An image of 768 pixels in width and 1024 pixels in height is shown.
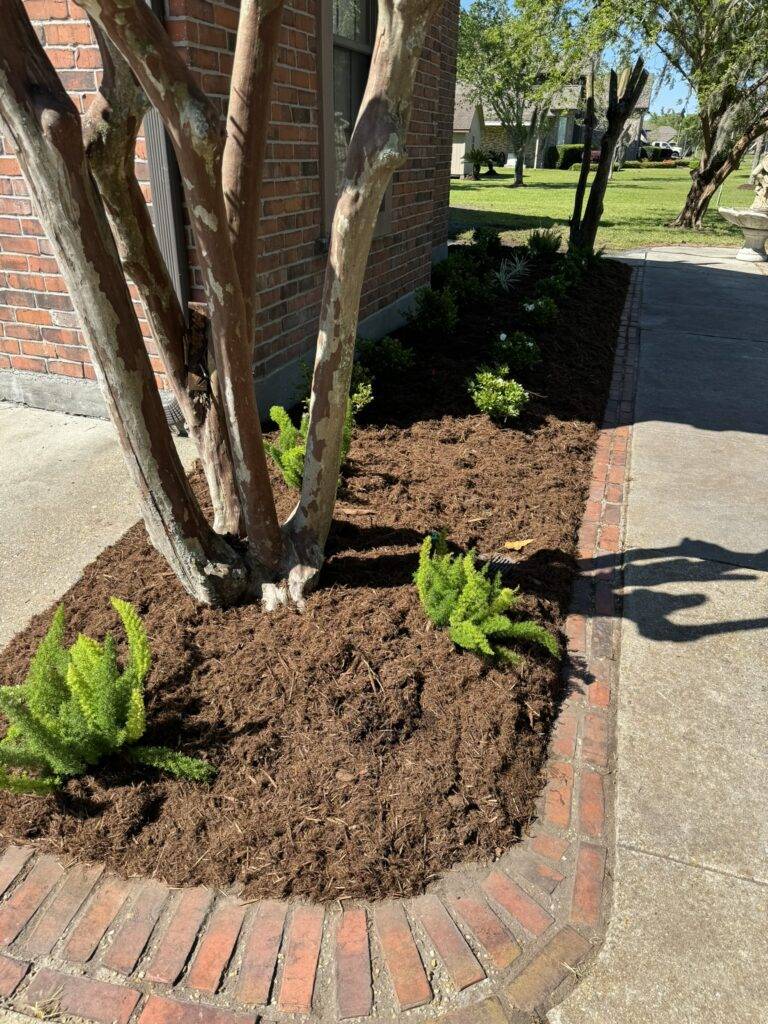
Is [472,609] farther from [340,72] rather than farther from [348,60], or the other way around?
[348,60]

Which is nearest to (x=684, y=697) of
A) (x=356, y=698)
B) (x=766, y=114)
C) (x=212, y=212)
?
(x=356, y=698)

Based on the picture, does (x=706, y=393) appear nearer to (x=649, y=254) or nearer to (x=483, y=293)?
(x=483, y=293)

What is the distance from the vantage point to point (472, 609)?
2656 millimetres

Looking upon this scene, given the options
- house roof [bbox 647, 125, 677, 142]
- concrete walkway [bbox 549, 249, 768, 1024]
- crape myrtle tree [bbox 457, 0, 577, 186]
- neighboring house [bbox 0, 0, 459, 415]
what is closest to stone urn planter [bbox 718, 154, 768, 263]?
concrete walkway [bbox 549, 249, 768, 1024]

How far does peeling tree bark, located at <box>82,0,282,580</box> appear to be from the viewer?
6.26 feet

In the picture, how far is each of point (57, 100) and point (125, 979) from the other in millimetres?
2321

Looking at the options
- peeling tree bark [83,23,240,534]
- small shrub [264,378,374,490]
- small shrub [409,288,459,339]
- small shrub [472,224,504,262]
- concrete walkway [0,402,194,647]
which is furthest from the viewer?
small shrub [472,224,504,262]

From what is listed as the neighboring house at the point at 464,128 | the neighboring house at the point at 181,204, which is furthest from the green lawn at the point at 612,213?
the neighboring house at the point at 464,128

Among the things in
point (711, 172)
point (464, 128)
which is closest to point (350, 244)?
point (711, 172)

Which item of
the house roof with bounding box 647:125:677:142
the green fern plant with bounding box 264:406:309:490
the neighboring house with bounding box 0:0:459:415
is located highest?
the neighboring house with bounding box 0:0:459:415

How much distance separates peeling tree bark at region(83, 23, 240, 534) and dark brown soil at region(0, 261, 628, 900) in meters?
0.53

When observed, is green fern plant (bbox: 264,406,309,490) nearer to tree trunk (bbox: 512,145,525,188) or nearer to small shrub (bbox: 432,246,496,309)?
small shrub (bbox: 432,246,496,309)

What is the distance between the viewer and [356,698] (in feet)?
8.17

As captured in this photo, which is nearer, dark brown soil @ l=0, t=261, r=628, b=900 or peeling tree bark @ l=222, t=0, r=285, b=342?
dark brown soil @ l=0, t=261, r=628, b=900
